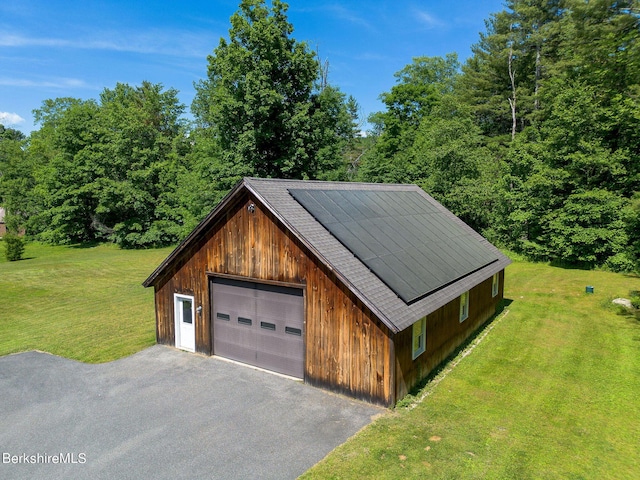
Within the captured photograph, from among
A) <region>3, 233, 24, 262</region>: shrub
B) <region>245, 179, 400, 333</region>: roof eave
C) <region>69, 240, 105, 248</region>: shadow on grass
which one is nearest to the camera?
<region>245, 179, 400, 333</region>: roof eave

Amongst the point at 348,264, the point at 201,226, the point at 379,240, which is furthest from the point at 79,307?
the point at 348,264

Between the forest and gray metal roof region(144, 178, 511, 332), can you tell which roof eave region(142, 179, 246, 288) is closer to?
gray metal roof region(144, 178, 511, 332)

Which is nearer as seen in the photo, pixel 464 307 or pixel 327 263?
pixel 327 263

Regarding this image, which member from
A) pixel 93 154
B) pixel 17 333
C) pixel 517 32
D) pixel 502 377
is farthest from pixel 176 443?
pixel 93 154

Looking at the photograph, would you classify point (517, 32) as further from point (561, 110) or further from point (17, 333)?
point (17, 333)

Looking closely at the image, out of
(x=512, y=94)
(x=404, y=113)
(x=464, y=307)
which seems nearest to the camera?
(x=464, y=307)

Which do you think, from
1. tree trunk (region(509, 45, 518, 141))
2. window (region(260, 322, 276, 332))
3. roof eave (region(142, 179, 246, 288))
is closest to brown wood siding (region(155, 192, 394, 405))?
roof eave (region(142, 179, 246, 288))

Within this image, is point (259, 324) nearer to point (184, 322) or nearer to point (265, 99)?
point (184, 322)
